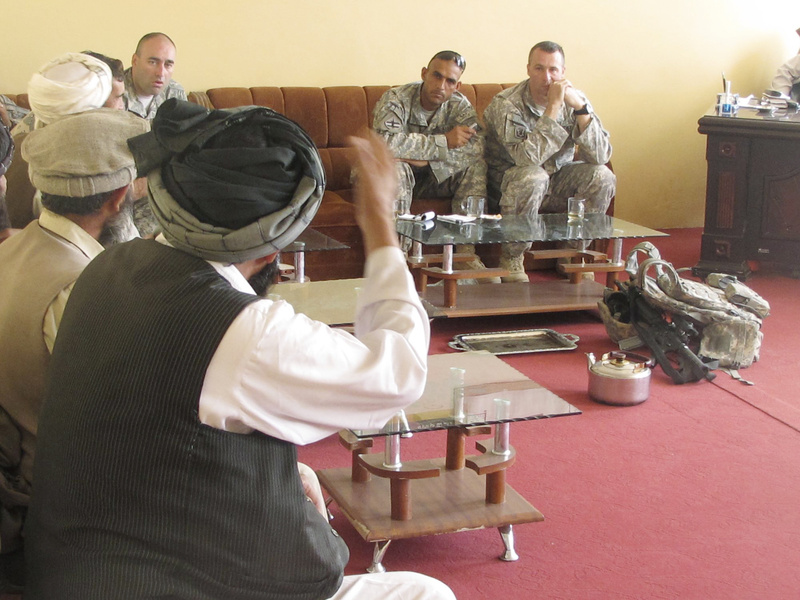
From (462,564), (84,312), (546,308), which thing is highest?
(84,312)

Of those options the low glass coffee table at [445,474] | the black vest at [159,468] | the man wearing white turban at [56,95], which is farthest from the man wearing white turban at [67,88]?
the black vest at [159,468]

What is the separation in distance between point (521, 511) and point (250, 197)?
140 centimetres

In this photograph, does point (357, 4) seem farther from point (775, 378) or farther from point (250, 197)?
point (250, 197)

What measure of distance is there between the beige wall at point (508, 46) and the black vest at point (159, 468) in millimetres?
4465

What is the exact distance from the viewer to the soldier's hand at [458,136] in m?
5.09

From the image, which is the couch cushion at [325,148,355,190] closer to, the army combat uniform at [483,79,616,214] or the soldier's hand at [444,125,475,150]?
the soldier's hand at [444,125,475,150]

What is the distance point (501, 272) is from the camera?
14.2 ft

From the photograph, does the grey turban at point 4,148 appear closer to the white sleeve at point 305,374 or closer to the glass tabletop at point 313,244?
the white sleeve at point 305,374

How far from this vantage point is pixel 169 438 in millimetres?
1143

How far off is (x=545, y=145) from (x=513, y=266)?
668mm

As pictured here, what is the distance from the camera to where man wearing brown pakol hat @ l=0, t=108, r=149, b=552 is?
5.41ft

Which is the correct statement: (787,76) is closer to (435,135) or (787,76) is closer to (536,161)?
(536,161)

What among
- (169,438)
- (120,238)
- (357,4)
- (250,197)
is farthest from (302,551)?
(357,4)

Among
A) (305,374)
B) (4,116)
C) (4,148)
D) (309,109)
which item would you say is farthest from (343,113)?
(305,374)
